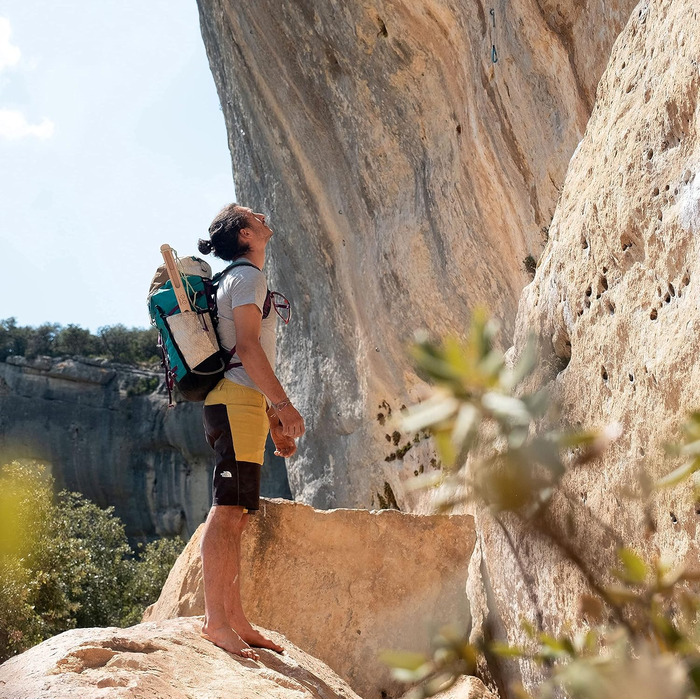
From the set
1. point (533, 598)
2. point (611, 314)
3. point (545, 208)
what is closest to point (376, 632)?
point (533, 598)

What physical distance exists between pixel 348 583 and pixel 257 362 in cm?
150

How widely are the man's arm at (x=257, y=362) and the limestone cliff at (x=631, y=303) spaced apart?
3.07ft

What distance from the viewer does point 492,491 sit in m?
0.60

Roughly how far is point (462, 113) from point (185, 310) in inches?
164

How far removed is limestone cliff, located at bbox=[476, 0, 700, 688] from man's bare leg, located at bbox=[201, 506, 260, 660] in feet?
3.22

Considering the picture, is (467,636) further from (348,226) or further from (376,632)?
(348,226)

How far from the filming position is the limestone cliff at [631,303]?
2205mm

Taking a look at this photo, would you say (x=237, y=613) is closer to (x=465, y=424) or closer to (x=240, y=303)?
(x=240, y=303)

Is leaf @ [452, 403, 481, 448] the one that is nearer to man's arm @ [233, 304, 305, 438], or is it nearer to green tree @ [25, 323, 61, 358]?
man's arm @ [233, 304, 305, 438]

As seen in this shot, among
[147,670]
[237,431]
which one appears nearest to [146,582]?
[237,431]

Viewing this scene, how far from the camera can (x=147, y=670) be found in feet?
8.22

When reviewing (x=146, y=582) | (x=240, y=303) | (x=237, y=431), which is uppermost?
(x=240, y=303)

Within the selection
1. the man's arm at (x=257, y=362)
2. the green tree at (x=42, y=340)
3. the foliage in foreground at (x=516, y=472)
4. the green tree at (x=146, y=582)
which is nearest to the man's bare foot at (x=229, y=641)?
the man's arm at (x=257, y=362)

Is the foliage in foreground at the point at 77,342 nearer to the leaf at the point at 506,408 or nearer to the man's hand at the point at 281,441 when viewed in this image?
the man's hand at the point at 281,441
